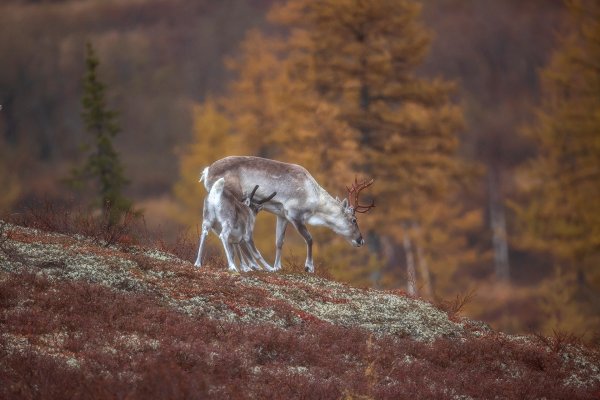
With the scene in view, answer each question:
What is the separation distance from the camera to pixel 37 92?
232 feet

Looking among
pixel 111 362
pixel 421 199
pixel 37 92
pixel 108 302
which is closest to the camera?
pixel 111 362

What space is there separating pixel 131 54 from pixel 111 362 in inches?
2852

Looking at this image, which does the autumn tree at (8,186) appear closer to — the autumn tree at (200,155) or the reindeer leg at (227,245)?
the autumn tree at (200,155)

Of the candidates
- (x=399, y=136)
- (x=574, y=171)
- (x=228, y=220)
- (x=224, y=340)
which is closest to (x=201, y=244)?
(x=228, y=220)

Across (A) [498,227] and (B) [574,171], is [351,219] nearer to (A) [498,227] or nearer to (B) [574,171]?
(B) [574,171]

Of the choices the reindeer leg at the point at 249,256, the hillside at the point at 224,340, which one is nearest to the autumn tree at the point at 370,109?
the reindeer leg at the point at 249,256

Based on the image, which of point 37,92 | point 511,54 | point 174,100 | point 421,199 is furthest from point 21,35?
point 421,199

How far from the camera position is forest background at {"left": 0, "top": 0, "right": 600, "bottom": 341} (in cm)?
2825

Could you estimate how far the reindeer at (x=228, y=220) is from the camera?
51.2 ft

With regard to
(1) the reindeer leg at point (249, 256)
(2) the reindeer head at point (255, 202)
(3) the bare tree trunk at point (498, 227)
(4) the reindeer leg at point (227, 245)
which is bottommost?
(3) the bare tree trunk at point (498, 227)

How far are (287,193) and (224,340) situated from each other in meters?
6.33

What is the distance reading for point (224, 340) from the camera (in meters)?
11.5

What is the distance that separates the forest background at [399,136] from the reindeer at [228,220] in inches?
107

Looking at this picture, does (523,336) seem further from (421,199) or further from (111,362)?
(421,199)
